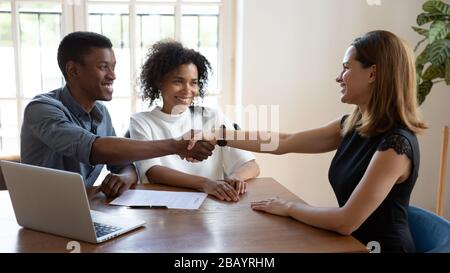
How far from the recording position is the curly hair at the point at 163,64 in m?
2.27

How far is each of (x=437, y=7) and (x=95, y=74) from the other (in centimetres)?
200

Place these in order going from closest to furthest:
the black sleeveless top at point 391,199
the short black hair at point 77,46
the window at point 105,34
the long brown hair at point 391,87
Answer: the black sleeveless top at point 391,199 < the long brown hair at point 391,87 < the short black hair at point 77,46 < the window at point 105,34

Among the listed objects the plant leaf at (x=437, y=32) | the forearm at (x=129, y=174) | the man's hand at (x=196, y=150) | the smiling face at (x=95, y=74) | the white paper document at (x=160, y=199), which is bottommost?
the white paper document at (x=160, y=199)

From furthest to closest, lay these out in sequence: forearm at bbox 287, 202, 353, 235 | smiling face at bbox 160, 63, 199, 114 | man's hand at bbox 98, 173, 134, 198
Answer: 1. smiling face at bbox 160, 63, 199, 114
2. man's hand at bbox 98, 173, 134, 198
3. forearm at bbox 287, 202, 353, 235

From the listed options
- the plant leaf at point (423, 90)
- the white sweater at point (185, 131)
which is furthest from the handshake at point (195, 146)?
the plant leaf at point (423, 90)

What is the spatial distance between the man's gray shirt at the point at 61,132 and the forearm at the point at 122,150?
31 millimetres

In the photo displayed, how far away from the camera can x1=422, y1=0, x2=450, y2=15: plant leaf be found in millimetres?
2740

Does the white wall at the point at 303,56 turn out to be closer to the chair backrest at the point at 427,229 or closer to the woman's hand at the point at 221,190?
the woman's hand at the point at 221,190

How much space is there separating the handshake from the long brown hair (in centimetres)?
67

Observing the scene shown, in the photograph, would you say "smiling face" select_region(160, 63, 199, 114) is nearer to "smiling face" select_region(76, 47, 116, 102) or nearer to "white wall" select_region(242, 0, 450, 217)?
"smiling face" select_region(76, 47, 116, 102)

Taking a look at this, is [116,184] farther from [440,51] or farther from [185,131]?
[440,51]

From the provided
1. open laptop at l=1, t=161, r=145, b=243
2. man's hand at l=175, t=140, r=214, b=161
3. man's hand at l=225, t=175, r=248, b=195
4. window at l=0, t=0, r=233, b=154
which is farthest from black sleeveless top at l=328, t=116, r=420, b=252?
window at l=0, t=0, r=233, b=154

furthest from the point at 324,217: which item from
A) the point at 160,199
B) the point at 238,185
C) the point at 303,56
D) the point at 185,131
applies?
the point at 303,56
